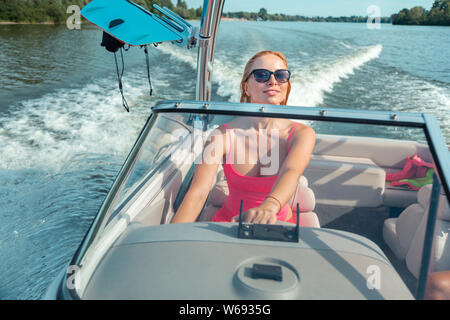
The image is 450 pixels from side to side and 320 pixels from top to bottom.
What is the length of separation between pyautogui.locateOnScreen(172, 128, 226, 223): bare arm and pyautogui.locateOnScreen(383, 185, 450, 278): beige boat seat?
2.00 feet

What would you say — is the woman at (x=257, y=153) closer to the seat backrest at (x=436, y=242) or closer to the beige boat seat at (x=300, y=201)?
the beige boat seat at (x=300, y=201)

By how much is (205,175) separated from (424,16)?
2242 cm

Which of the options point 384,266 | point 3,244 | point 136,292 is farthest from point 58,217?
point 384,266

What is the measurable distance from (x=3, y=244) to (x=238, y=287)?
1912 mm

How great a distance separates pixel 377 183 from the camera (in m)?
1.84

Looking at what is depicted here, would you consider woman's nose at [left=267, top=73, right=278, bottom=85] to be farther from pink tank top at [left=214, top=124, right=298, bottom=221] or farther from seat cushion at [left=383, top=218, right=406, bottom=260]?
seat cushion at [left=383, top=218, right=406, bottom=260]

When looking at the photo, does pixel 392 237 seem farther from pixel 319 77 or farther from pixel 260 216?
pixel 319 77

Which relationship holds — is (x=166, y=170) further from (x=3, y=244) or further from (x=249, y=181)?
(x=3, y=244)

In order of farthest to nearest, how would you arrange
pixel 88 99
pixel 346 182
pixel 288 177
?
pixel 88 99
pixel 346 182
pixel 288 177

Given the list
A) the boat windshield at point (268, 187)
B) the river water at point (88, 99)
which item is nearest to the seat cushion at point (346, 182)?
the boat windshield at point (268, 187)

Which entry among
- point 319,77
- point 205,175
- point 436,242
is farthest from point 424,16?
point 436,242

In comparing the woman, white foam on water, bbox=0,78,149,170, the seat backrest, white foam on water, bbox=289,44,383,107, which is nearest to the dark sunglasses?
the woman

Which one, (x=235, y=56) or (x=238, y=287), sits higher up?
(x=235, y=56)

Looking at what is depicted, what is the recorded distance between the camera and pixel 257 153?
4.32 feet
